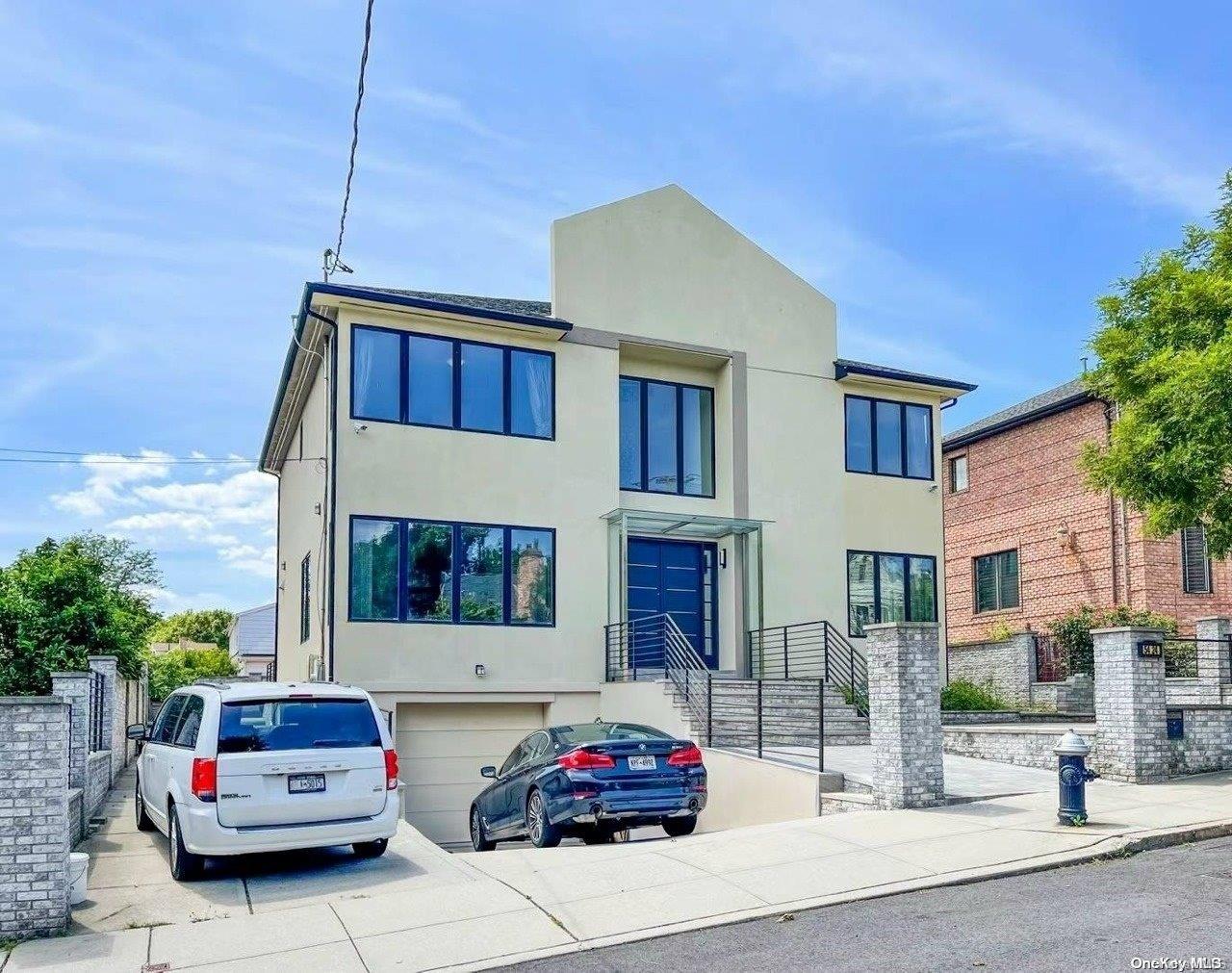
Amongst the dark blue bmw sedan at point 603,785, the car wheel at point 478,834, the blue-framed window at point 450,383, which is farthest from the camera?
the blue-framed window at point 450,383

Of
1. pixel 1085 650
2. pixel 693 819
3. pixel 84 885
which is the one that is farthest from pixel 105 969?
pixel 1085 650

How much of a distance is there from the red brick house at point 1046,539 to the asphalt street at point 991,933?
17.0 m

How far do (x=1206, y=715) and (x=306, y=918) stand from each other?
439 inches

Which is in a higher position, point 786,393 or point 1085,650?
point 786,393

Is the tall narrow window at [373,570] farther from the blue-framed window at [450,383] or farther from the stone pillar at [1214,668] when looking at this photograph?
the stone pillar at [1214,668]

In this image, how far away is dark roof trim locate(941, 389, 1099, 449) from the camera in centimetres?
2849

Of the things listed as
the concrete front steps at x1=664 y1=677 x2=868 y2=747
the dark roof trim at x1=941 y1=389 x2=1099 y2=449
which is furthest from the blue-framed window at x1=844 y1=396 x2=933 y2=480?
the concrete front steps at x1=664 y1=677 x2=868 y2=747

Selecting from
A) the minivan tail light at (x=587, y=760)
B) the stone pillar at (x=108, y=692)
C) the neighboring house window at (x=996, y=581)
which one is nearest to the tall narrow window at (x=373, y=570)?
the stone pillar at (x=108, y=692)

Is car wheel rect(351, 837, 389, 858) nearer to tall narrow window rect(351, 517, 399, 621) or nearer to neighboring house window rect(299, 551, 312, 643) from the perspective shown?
tall narrow window rect(351, 517, 399, 621)

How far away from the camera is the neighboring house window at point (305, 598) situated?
70.0ft

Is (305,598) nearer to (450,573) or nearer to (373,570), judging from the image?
(373,570)

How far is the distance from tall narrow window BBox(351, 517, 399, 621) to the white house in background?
87.9 feet

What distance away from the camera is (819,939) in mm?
7832

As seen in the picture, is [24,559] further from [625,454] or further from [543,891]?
[543,891]
